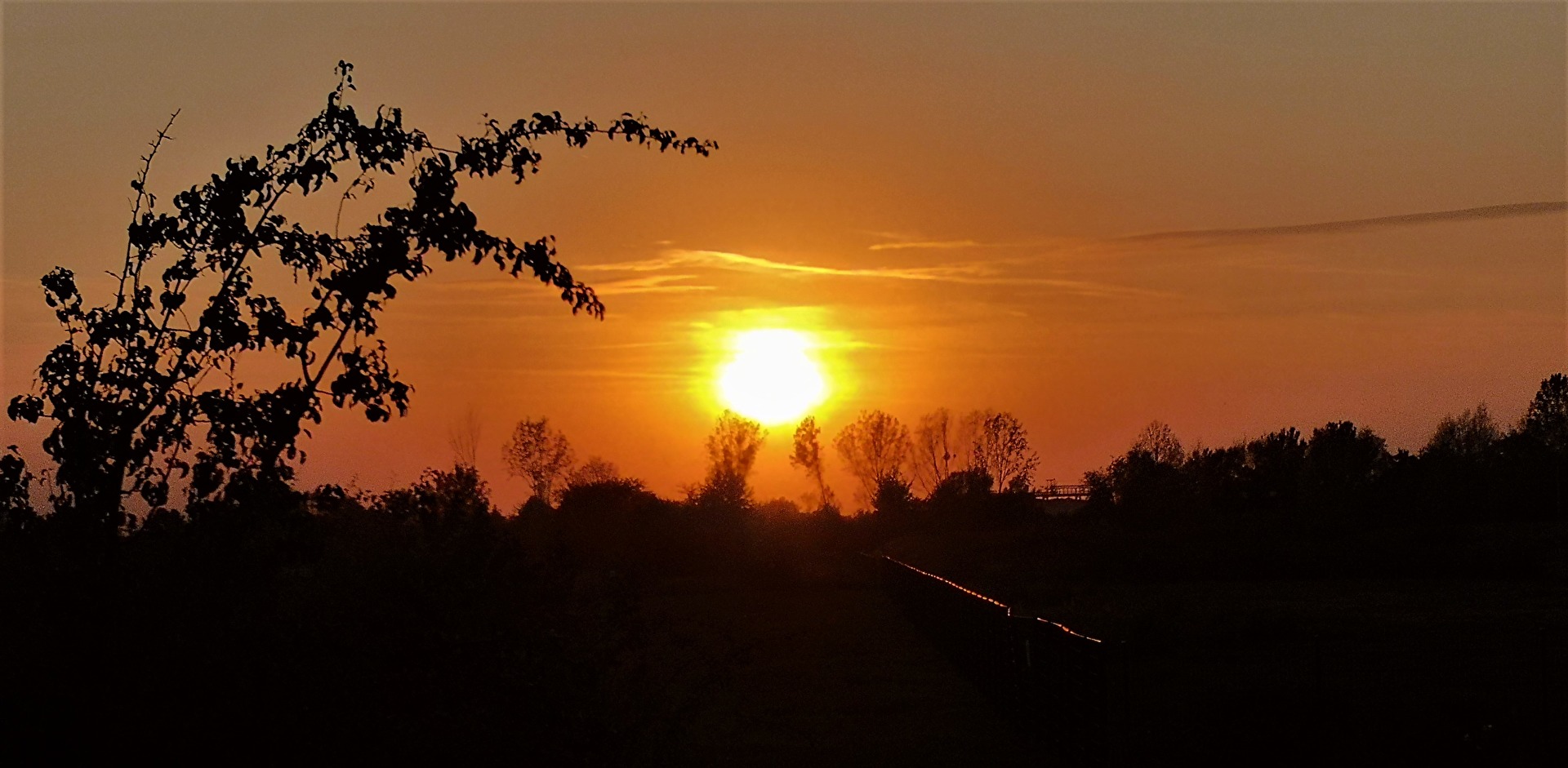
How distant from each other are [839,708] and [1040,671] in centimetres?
523

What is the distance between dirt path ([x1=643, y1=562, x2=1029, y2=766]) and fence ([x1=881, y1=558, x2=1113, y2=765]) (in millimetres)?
420

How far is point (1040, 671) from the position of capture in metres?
15.4

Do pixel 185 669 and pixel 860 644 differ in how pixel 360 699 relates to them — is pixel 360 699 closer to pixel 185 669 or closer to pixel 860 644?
pixel 185 669

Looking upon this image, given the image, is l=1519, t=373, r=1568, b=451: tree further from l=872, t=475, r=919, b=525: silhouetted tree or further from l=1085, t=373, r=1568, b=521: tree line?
l=872, t=475, r=919, b=525: silhouetted tree

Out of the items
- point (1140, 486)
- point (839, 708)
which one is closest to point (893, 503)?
point (1140, 486)

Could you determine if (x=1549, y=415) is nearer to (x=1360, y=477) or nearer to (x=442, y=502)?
(x=1360, y=477)

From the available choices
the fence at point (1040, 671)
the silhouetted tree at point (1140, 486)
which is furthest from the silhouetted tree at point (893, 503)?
the fence at point (1040, 671)

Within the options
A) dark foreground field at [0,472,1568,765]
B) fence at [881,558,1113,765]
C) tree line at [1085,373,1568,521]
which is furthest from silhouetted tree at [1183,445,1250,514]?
fence at [881,558,1113,765]

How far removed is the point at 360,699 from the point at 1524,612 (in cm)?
4695

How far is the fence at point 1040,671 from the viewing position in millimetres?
12586

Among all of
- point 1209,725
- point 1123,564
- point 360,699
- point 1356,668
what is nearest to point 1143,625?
point 1356,668

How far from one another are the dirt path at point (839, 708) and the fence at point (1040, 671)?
0.42 meters

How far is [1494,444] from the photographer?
11681 cm

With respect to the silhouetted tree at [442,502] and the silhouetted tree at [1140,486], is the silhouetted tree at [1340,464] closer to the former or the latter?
the silhouetted tree at [1140,486]
